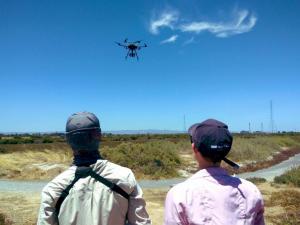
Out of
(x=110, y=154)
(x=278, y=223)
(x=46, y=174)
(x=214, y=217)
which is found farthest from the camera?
(x=110, y=154)

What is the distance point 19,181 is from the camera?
25906 millimetres

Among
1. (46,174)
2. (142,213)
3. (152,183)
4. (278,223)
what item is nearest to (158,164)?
(152,183)

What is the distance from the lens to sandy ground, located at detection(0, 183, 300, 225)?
45.4 feet

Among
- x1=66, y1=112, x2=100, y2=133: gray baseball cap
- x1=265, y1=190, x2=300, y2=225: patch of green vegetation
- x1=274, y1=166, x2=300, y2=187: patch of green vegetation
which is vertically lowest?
x1=265, y1=190, x2=300, y2=225: patch of green vegetation

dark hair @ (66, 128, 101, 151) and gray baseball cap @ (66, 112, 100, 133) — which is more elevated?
gray baseball cap @ (66, 112, 100, 133)

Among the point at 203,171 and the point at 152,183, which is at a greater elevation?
the point at 203,171

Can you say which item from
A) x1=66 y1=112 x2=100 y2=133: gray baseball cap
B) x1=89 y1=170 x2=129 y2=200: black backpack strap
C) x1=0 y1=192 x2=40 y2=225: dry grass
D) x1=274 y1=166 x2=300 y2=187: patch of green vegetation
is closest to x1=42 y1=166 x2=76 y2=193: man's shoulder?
x1=89 y1=170 x2=129 y2=200: black backpack strap

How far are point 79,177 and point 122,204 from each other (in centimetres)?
34

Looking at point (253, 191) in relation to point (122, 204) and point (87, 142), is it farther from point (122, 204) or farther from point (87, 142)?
point (87, 142)

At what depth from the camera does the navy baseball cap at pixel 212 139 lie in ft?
9.21

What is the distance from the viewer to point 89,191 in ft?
9.87

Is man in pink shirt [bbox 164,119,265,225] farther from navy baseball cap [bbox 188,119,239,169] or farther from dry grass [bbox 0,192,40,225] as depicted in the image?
dry grass [bbox 0,192,40,225]

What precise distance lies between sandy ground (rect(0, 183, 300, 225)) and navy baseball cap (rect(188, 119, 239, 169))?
10171 mm

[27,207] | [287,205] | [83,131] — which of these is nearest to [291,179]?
[287,205]
